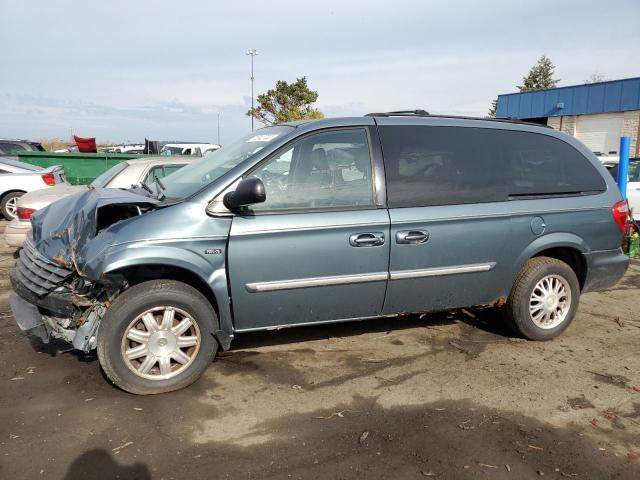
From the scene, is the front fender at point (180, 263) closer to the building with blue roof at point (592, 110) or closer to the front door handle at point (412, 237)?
the front door handle at point (412, 237)

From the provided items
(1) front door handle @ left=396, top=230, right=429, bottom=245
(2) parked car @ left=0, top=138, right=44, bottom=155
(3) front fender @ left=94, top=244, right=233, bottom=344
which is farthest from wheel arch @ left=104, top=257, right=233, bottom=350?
(2) parked car @ left=0, top=138, right=44, bottom=155

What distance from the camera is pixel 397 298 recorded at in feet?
13.1

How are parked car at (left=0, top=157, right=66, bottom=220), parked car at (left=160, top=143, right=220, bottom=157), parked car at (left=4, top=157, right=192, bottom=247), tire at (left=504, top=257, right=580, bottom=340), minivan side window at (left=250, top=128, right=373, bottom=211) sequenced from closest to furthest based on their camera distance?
minivan side window at (left=250, top=128, right=373, bottom=211)
tire at (left=504, top=257, right=580, bottom=340)
parked car at (left=4, top=157, right=192, bottom=247)
parked car at (left=0, top=157, right=66, bottom=220)
parked car at (left=160, top=143, right=220, bottom=157)

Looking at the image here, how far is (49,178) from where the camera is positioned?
10672 millimetres

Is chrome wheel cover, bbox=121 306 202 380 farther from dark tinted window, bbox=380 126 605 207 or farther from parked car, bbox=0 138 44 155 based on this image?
parked car, bbox=0 138 44 155

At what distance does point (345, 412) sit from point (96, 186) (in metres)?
4.86

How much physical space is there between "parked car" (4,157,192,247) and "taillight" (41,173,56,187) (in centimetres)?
384

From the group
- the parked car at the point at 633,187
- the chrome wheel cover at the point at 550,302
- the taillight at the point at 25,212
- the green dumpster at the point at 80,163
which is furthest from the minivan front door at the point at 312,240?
the green dumpster at the point at 80,163

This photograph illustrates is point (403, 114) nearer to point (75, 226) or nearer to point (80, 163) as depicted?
point (75, 226)

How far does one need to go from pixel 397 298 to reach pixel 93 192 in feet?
8.33

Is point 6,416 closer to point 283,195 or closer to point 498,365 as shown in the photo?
point 283,195

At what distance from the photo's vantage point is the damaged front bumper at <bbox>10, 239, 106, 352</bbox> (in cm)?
344

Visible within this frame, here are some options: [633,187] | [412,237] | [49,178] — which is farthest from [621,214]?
[49,178]

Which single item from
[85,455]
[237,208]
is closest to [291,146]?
[237,208]
